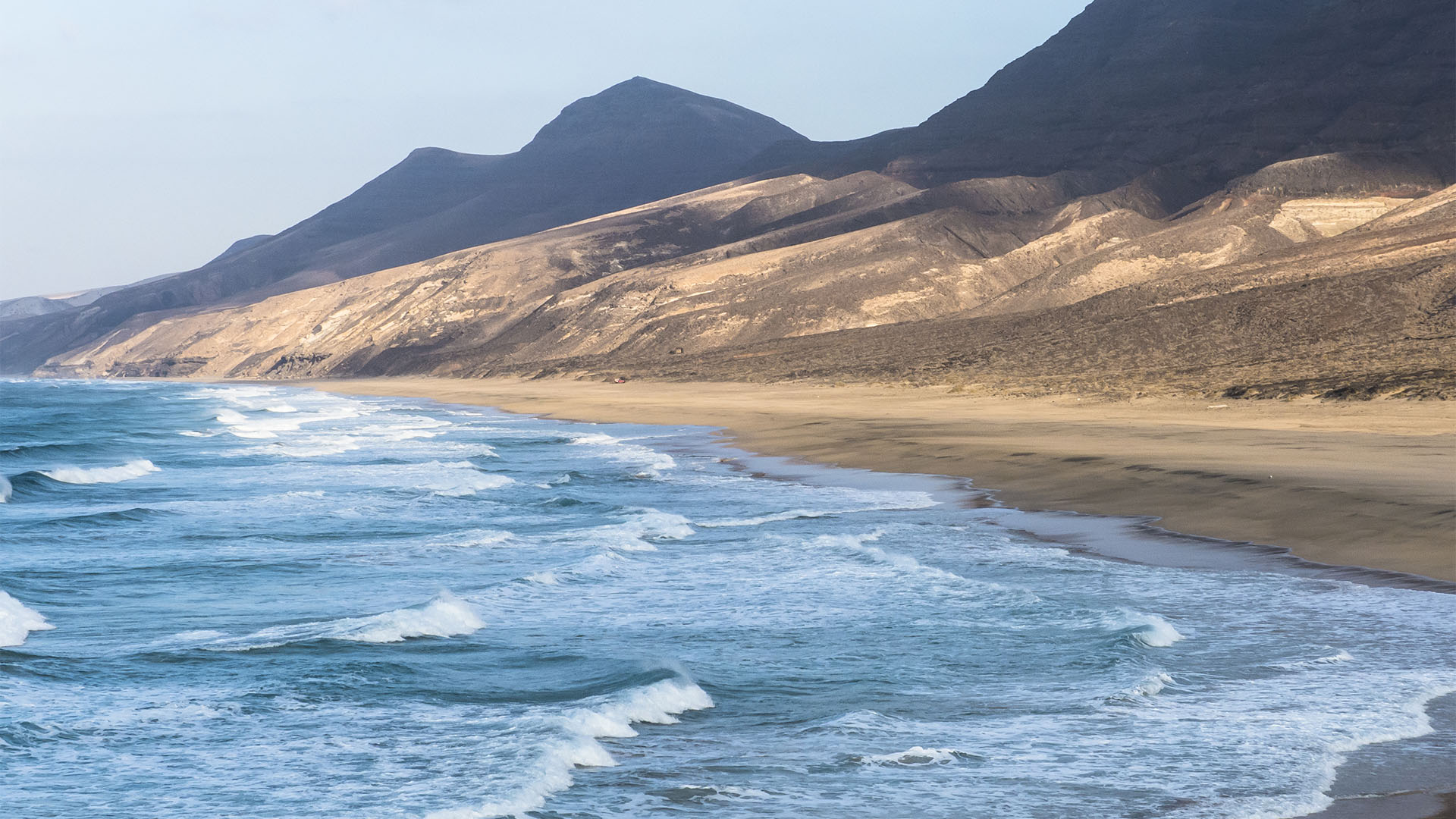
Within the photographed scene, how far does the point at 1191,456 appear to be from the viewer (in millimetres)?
23875

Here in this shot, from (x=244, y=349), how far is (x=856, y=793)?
615 ft

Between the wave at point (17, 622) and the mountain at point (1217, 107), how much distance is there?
424ft

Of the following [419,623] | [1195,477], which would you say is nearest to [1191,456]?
[1195,477]

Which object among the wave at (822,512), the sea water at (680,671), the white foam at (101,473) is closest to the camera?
the sea water at (680,671)

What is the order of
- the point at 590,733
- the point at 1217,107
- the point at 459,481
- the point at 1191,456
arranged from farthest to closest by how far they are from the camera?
1. the point at 1217,107
2. the point at 459,481
3. the point at 1191,456
4. the point at 590,733

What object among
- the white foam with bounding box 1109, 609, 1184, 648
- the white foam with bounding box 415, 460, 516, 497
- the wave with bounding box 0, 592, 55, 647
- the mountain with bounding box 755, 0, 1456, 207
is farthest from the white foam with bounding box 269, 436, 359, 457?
the mountain with bounding box 755, 0, 1456, 207

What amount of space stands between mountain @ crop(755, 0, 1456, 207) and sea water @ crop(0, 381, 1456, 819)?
4865 inches

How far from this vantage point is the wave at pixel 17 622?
11.5 m

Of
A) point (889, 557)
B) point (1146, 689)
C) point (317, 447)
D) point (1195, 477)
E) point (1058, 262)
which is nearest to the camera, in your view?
point (1146, 689)

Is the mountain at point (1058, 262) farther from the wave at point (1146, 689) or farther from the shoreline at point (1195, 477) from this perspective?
the wave at point (1146, 689)

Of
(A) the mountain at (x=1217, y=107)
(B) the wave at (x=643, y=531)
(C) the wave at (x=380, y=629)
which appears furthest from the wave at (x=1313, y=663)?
(A) the mountain at (x=1217, y=107)

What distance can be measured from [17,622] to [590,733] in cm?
725

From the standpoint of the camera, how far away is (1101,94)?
176625 mm

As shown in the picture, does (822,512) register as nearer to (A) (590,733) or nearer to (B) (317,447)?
(A) (590,733)
